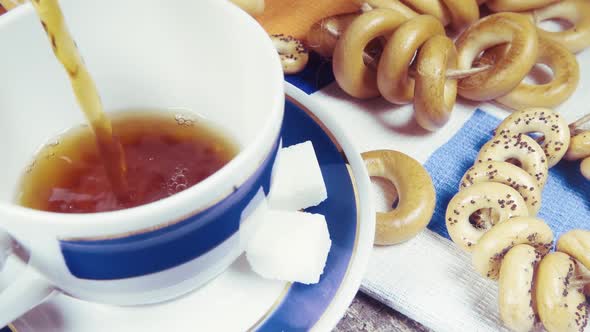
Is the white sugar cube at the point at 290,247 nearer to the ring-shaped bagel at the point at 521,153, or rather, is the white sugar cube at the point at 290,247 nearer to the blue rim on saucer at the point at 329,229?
the blue rim on saucer at the point at 329,229

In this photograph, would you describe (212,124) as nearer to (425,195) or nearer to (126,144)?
(126,144)

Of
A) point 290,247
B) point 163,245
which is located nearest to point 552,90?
point 290,247

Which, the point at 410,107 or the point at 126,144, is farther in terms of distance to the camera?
the point at 410,107

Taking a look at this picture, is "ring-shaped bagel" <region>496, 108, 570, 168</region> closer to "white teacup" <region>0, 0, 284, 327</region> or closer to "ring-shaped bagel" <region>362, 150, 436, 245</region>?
"ring-shaped bagel" <region>362, 150, 436, 245</region>

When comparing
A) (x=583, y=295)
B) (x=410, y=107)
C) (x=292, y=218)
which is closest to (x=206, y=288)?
(x=292, y=218)

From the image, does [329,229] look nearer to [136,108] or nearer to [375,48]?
[136,108]

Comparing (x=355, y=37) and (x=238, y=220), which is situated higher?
(x=238, y=220)

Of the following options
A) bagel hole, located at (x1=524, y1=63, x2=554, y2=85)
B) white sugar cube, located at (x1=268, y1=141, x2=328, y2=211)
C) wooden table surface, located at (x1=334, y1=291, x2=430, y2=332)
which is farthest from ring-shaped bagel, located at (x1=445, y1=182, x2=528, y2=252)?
bagel hole, located at (x1=524, y1=63, x2=554, y2=85)
